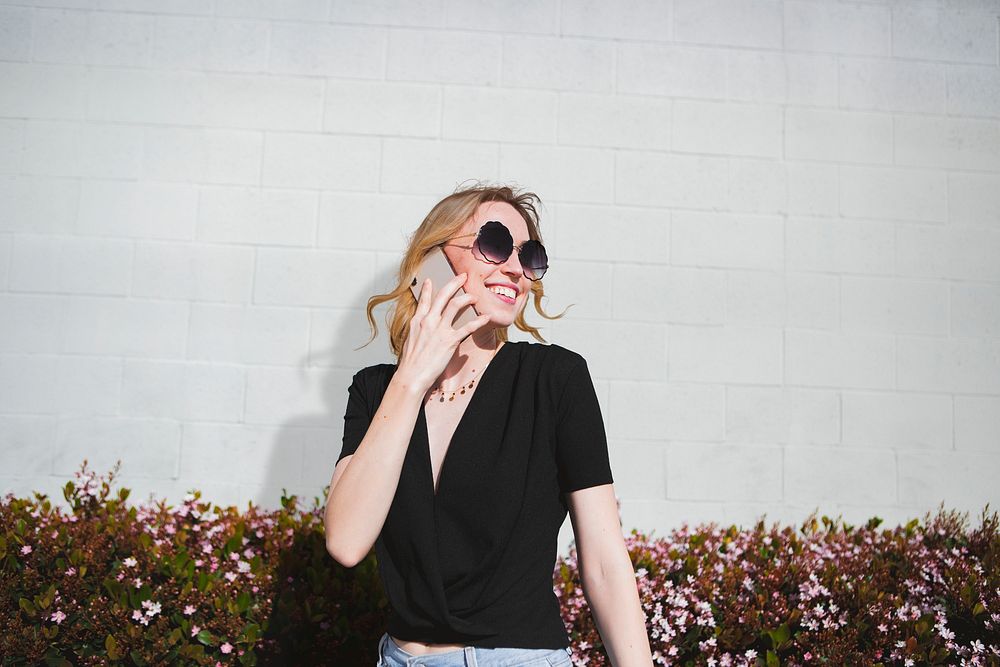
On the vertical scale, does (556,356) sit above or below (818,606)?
above

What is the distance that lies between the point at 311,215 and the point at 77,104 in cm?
119

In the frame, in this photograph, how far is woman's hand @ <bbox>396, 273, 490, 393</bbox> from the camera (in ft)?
5.65

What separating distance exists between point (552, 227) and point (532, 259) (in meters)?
1.69

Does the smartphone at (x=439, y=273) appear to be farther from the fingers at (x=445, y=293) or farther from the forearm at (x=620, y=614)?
the forearm at (x=620, y=614)

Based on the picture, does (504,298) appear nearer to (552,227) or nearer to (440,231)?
(440,231)

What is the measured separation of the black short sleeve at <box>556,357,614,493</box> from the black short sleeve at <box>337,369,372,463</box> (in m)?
0.48

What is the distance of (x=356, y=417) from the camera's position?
1.94 metres

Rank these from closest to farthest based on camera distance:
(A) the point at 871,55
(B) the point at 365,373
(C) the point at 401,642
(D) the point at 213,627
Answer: (C) the point at 401,642 < (B) the point at 365,373 < (D) the point at 213,627 < (A) the point at 871,55

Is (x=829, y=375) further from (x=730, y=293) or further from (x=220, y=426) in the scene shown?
(x=220, y=426)

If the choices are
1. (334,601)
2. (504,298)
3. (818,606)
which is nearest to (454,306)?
(504,298)

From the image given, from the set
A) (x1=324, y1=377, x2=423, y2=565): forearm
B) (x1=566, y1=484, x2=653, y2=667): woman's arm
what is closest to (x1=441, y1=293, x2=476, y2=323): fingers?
(x1=324, y1=377, x2=423, y2=565): forearm

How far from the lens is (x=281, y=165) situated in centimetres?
360

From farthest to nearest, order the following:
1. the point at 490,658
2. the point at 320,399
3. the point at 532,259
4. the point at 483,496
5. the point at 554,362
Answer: the point at 320,399 < the point at 532,259 < the point at 554,362 < the point at 483,496 < the point at 490,658

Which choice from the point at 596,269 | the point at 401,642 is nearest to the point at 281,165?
the point at 596,269
